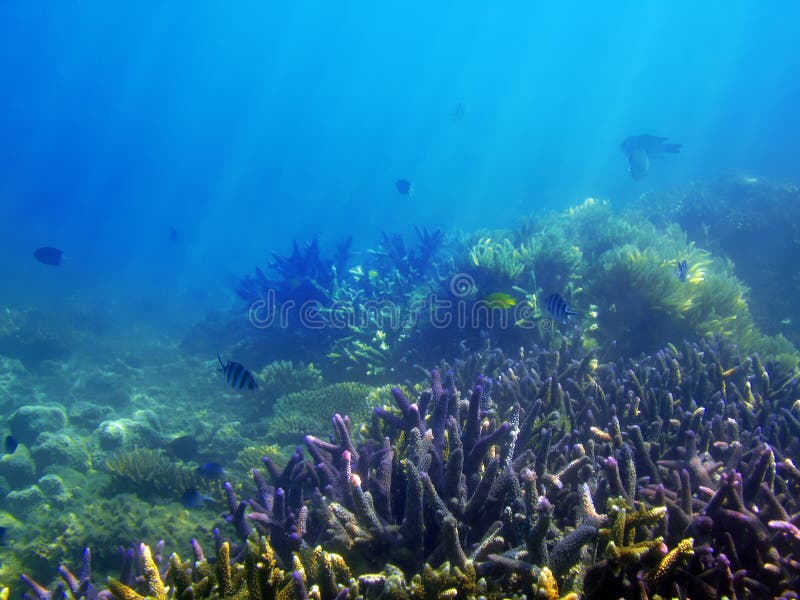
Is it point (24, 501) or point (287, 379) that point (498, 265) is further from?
point (24, 501)

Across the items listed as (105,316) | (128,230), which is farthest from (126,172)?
(105,316)

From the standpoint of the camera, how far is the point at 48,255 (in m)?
9.95

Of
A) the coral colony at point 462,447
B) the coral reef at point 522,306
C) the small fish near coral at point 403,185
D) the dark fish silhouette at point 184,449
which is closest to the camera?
the coral colony at point 462,447

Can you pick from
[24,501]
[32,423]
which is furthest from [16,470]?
[32,423]

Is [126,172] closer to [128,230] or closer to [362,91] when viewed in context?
[128,230]

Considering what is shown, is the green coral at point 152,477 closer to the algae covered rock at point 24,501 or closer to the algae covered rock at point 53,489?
the algae covered rock at point 53,489

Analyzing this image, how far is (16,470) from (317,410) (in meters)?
5.08

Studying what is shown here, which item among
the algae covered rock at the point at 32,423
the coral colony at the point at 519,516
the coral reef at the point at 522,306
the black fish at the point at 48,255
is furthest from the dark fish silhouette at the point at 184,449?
the black fish at the point at 48,255

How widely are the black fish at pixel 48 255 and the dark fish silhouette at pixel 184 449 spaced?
618 centimetres

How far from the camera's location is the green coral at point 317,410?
6.50m

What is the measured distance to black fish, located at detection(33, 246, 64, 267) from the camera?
9.82m

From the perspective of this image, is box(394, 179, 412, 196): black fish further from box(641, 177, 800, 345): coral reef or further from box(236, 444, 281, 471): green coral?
box(236, 444, 281, 471): green coral

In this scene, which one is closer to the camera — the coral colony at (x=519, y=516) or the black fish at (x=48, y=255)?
the coral colony at (x=519, y=516)

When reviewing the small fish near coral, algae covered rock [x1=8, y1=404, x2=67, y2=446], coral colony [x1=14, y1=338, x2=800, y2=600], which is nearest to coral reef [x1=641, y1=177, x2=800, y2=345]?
coral colony [x1=14, y1=338, x2=800, y2=600]
